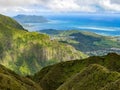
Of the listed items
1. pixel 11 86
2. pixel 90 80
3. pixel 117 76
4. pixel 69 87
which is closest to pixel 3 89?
pixel 11 86

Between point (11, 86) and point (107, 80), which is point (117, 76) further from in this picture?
point (11, 86)

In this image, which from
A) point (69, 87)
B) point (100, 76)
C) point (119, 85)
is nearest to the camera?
point (119, 85)

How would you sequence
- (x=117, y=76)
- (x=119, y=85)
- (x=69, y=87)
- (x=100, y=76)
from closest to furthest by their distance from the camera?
(x=119, y=85) < (x=117, y=76) < (x=100, y=76) < (x=69, y=87)

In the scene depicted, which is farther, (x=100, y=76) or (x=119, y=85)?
(x=100, y=76)

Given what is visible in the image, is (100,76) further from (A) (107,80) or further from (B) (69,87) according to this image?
(B) (69,87)

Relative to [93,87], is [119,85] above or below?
above

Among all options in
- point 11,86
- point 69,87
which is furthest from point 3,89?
point 69,87
